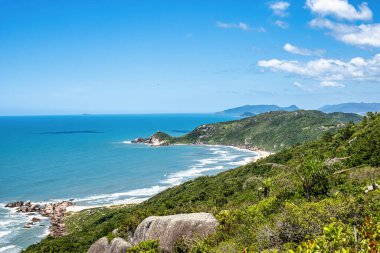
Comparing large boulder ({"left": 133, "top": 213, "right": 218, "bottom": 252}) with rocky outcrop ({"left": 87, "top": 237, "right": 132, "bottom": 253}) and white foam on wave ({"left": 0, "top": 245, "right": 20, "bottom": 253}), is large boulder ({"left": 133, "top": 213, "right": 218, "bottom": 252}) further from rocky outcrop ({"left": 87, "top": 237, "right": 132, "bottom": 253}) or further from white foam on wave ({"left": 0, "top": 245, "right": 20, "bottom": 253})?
white foam on wave ({"left": 0, "top": 245, "right": 20, "bottom": 253})

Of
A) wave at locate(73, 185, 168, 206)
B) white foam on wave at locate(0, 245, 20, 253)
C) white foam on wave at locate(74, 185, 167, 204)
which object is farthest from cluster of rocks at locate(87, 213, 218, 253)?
white foam on wave at locate(74, 185, 167, 204)

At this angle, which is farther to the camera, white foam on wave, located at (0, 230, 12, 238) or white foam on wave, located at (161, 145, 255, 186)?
white foam on wave, located at (161, 145, 255, 186)

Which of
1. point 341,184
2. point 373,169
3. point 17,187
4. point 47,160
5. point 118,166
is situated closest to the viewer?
point 341,184

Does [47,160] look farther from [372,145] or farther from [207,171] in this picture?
[372,145]

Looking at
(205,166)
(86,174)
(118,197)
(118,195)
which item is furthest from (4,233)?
(205,166)

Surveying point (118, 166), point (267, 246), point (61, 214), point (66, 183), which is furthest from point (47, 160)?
point (267, 246)
